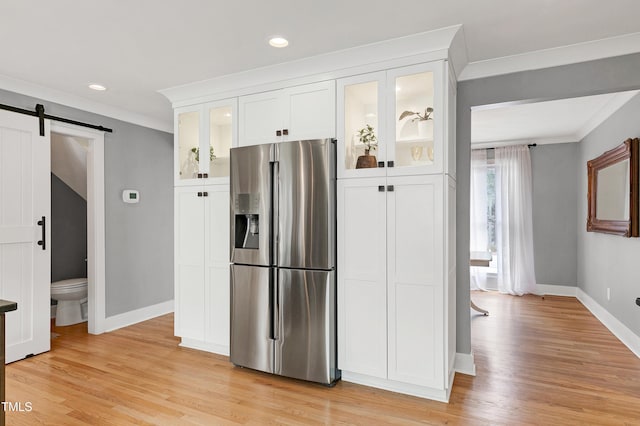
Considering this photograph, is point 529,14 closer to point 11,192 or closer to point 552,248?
point 11,192

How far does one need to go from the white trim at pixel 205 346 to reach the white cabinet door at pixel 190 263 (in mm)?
68

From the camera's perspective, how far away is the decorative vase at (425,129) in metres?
2.67

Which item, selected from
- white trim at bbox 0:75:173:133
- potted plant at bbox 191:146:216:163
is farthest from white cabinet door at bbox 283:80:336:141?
white trim at bbox 0:75:173:133

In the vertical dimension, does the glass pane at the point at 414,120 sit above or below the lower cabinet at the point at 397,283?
above

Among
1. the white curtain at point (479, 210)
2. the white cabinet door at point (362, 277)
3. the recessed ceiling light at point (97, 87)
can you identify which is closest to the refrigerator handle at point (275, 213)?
the white cabinet door at point (362, 277)

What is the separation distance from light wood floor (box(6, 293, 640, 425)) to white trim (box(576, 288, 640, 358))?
0.33ft

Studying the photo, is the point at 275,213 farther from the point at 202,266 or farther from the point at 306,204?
the point at 202,266

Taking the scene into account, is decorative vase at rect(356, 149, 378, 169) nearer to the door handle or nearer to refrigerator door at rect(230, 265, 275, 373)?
refrigerator door at rect(230, 265, 275, 373)

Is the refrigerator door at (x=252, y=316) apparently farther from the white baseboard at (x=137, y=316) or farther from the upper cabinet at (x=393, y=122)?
the white baseboard at (x=137, y=316)

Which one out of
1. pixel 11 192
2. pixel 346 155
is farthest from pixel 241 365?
pixel 11 192

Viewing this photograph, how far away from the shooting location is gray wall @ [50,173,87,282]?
4906 millimetres

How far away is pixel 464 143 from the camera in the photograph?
3154mm

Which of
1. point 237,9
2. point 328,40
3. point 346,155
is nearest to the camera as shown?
point 237,9

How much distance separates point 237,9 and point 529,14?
1768 mm
